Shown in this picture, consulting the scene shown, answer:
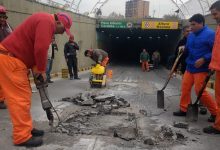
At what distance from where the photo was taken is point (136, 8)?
60.4 meters

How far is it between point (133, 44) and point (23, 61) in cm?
4567

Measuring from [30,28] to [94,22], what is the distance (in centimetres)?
2677

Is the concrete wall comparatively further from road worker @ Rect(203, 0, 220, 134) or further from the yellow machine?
road worker @ Rect(203, 0, 220, 134)

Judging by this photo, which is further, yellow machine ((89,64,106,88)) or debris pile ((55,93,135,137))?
yellow machine ((89,64,106,88))

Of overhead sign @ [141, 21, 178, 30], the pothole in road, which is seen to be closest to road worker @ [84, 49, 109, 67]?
the pothole in road

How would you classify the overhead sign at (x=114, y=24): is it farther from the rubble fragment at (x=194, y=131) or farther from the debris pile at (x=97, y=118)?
the rubble fragment at (x=194, y=131)

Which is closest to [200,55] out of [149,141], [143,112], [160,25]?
[143,112]

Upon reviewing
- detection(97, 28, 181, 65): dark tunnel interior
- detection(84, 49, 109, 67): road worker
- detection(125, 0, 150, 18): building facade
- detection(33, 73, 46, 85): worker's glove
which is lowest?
detection(97, 28, 181, 65): dark tunnel interior

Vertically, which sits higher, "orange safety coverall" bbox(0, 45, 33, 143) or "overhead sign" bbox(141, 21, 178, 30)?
"overhead sign" bbox(141, 21, 178, 30)

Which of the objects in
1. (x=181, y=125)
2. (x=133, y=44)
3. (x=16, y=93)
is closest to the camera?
(x=16, y=93)

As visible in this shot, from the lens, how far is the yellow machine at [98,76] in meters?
13.2

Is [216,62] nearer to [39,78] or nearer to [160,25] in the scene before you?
[39,78]

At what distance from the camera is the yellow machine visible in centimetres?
1317

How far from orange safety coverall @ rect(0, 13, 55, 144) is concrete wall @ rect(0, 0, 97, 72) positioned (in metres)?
8.34
